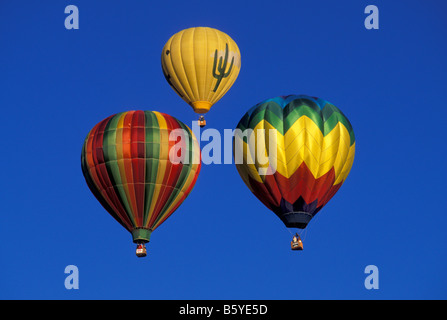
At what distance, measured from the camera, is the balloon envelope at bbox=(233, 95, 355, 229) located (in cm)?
3569

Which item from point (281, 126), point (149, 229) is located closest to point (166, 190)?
point (149, 229)

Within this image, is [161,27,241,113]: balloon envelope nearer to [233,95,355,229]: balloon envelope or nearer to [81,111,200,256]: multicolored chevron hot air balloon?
[81,111,200,256]: multicolored chevron hot air balloon

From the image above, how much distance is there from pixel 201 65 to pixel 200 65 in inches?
1.2

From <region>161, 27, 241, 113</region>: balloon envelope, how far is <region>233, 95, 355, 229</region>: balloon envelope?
2.79m

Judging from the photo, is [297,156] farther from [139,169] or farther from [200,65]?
[200,65]

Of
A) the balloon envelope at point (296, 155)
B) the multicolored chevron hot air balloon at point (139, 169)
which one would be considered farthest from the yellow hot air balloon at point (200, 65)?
the balloon envelope at point (296, 155)

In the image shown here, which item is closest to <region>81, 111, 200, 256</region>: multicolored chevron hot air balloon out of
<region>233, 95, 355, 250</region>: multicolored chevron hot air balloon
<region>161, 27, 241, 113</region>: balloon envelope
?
<region>233, 95, 355, 250</region>: multicolored chevron hot air balloon

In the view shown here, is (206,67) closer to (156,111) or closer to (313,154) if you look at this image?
(156,111)

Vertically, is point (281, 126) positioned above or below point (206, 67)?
below

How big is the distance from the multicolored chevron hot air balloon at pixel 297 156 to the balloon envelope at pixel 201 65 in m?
2.83

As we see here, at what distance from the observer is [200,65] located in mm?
38562

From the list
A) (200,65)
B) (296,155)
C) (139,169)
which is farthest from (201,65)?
(296,155)

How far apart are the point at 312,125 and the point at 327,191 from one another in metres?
1.93

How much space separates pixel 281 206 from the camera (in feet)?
118
